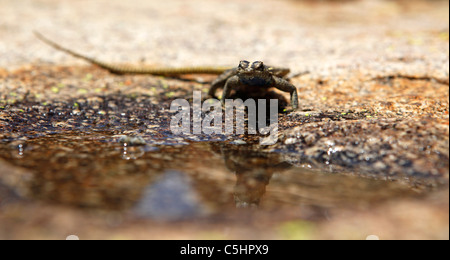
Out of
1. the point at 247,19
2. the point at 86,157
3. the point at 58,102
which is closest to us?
the point at 86,157

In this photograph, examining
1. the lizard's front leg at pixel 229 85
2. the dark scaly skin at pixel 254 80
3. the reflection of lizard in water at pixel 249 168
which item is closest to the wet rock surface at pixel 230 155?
the reflection of lizard in water at pixel 249 168

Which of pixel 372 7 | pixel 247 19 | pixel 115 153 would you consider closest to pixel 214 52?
pixel 247 19

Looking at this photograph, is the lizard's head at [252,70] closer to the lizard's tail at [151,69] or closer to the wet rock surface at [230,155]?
the wet rock surface at [230,155]

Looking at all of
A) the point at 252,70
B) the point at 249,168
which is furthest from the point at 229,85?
the point at 249,168

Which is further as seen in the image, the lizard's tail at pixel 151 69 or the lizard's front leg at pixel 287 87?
the lizard's tail at pixel 151 69

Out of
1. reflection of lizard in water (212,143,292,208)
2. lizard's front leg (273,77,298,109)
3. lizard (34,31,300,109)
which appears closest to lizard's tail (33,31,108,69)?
lizard (34,31,300,109)

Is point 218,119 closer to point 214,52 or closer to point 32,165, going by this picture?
point 32,165

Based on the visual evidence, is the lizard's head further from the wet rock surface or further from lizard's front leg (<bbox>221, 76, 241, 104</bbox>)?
the wet rock surface
